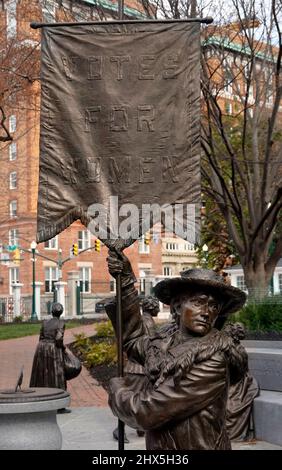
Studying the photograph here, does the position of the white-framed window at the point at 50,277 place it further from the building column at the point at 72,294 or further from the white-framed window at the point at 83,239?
the building column at the point at 72,294

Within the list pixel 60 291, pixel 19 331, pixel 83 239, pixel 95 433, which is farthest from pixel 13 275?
pixel 95 433

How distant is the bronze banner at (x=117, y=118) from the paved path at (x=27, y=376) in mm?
8204

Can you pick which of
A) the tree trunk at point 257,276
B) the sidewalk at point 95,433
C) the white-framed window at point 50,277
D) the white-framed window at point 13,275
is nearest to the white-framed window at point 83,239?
the white-framed window at point 50,277

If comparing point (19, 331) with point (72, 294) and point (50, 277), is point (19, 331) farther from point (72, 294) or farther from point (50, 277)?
point (50, 277)

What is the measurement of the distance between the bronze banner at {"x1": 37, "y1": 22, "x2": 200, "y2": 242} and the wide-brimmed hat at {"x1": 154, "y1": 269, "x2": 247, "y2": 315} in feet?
4.87

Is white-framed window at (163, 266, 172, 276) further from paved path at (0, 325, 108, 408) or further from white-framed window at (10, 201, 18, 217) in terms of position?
paved path at (0, 325, 108, 408)

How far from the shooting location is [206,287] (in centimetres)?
343

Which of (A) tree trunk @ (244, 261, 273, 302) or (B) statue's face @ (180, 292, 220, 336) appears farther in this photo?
(A) tree trunk @ (244, 261, 273, 302)

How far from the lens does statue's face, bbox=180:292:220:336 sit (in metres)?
3.37

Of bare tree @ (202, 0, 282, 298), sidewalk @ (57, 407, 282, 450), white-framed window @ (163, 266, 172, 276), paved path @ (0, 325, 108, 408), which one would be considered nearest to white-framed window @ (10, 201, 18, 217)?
white-framed window @ (163, 266, 172, 276)

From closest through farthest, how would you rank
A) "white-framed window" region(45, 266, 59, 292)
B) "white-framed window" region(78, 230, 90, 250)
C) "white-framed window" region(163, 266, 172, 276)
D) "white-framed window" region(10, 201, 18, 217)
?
1. "white-framed window" region(10, 201, 18, 217)
2. "white-framed window" region(45, 266, 59, 292)
3. "white-framed window" region(78, 230, 90, 250)
4. "white-framed window" region(163, 266, 172, 276)

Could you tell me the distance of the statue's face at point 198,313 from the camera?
3369 millimetres

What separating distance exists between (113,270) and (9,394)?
10.2 ft

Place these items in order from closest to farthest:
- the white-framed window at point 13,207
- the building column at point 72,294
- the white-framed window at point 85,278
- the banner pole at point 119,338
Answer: the banner pole at point 119,338 → the building column at point 72,294 → the white-framed window at point 13,207 → the white-framed window at point 85,278
